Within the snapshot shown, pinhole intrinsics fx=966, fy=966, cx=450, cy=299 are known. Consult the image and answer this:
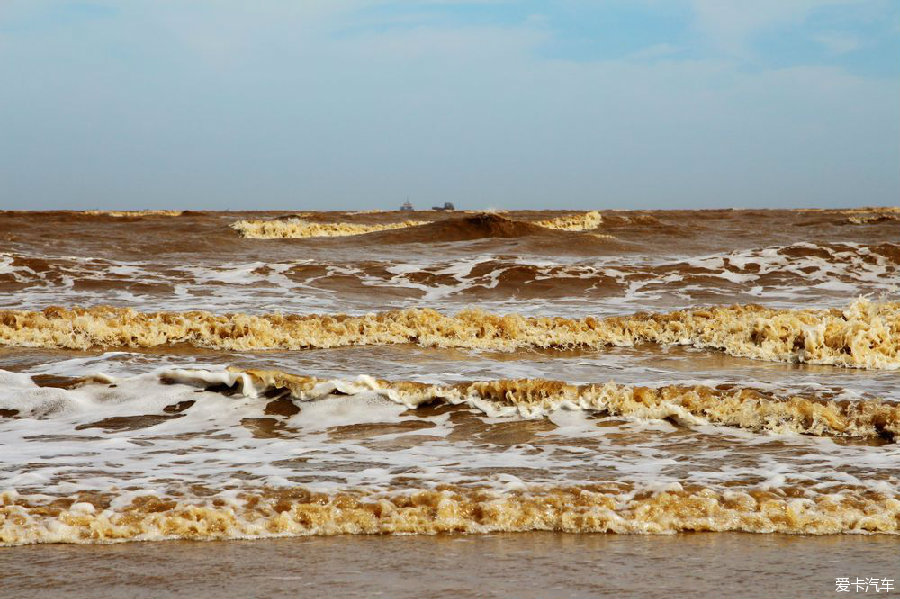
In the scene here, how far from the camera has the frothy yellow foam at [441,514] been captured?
4.29 metres

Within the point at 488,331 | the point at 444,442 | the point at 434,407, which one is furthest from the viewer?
the point at 488,331

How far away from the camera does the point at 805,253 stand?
59.0 feet

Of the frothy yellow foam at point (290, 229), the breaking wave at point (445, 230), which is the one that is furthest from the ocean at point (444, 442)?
the frothy yellow foam at point (290, 229)

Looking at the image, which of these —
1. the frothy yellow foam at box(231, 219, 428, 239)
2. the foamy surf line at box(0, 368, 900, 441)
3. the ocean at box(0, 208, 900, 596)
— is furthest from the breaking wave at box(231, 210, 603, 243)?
the foamy surf line at box(0, 368, 900, 441)

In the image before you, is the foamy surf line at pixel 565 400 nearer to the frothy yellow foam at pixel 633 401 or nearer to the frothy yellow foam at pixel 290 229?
the frothy yellow foam at pixel 633 401

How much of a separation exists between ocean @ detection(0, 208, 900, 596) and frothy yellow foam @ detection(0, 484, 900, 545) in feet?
0.05

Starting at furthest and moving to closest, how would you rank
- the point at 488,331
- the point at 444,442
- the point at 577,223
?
the point at 577,223 < the point at 488,331 < the point at 444,442

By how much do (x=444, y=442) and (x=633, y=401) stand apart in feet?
4.87

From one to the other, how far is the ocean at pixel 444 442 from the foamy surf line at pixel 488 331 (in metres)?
0.03

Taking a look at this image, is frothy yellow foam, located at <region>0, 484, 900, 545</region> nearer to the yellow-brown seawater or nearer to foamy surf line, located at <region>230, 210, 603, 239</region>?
the yellow-brown seawater

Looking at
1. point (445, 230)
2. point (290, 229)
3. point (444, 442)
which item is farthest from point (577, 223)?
point (444, 442)

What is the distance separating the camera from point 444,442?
5965 millimetres

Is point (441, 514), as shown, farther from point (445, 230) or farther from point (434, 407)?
point (445, 230)

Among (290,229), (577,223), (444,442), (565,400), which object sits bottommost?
(444,442)
